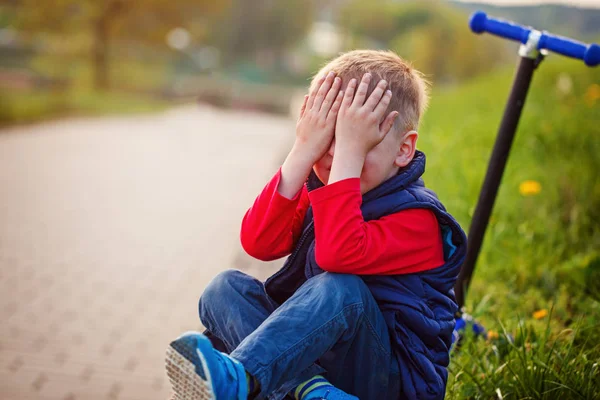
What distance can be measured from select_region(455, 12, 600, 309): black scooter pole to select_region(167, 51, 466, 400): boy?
2.14ft

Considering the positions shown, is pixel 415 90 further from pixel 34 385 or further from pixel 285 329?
pixel 34 385

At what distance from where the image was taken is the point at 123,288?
4.57m

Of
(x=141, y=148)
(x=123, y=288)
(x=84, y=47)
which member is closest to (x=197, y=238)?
(x=123, y=288)

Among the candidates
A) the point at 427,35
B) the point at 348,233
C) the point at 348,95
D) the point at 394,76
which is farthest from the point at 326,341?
the point at 427,35

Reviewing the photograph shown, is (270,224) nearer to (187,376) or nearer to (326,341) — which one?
(326,341)

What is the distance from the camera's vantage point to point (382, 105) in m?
1.88

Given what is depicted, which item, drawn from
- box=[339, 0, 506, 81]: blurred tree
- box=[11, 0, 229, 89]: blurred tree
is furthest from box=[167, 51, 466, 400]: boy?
box=[11, 0, 229, 89]: blurred tree

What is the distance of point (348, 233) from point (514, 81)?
1.26m

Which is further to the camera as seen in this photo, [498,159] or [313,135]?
[498,159]

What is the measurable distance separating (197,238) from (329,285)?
4.31 meters

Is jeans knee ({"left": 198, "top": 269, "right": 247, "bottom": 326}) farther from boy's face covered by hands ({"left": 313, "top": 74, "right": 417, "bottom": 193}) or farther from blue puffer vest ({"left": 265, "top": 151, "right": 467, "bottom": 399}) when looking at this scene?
boy's face covered by hands ({"left": 313, "top": 74, "right": 417, "bottom": 193})

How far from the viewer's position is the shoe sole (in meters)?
1.53

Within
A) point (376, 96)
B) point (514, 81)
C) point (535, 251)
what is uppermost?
point (514, 81)

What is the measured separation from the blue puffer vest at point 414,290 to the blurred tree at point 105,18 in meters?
22.2
